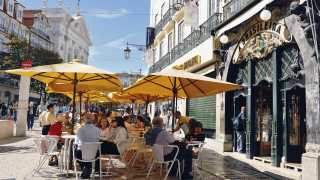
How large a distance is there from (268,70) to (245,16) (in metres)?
1.89

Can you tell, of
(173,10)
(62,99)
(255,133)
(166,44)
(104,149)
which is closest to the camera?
(104,149)

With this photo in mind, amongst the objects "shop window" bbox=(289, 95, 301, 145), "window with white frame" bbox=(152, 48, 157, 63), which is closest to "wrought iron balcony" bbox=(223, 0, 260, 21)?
"shop window" bbox=(289, 95, 301, 145)

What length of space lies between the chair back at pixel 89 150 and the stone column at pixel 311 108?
4602mm

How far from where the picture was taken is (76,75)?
10117 millimetres

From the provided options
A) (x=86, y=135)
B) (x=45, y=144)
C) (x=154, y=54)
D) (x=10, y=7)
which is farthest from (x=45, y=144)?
(x=10, y=7)

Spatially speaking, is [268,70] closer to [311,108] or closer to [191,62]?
[311,108]

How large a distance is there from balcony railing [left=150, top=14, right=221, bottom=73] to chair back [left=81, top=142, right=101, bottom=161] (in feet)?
31.2

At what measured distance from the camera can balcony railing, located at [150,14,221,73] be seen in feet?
55.5

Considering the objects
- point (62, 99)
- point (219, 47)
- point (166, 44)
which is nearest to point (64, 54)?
point (62, 99)

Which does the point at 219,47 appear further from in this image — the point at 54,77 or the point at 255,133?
the point at 54,77

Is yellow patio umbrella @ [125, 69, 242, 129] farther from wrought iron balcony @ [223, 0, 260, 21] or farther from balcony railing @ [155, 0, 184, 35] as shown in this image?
balcony railing @ [155, 0, 184, 35]

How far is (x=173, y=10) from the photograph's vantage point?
81.9 feet

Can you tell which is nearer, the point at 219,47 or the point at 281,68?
the point at 281,68

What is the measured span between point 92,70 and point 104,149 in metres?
1.67
